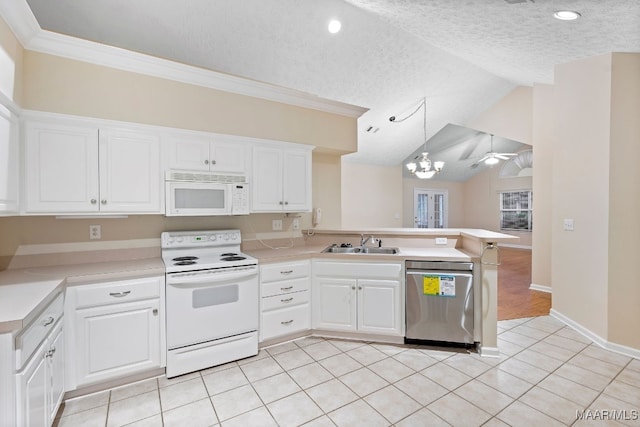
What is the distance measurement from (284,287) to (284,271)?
→ 0.50 ft

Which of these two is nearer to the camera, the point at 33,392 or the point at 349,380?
the point at 33,392

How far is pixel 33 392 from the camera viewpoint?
1.47m

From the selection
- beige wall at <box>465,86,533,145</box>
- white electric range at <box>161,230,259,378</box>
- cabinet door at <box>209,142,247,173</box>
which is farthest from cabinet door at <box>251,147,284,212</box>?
beige wall at <box>465,86,533,145</box>

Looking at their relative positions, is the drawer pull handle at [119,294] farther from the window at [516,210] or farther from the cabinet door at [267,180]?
the window at [516,210]

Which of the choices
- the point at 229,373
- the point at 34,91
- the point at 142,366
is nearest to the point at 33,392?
the point at 142,366

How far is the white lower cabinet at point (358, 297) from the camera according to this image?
9.43 feet

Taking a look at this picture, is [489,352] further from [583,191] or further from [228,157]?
[228,157]

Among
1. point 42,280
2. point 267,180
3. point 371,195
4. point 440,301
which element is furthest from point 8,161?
point 371,195

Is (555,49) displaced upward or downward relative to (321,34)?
downward

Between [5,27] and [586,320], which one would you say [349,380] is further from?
[5,27]

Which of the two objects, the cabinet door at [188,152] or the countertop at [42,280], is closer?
the countertop at [42,280]

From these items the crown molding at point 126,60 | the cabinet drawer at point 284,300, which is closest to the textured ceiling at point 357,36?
the crown molding at point 126,60

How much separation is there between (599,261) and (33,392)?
4353 mm

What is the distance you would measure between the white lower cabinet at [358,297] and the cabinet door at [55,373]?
1.94 meters
